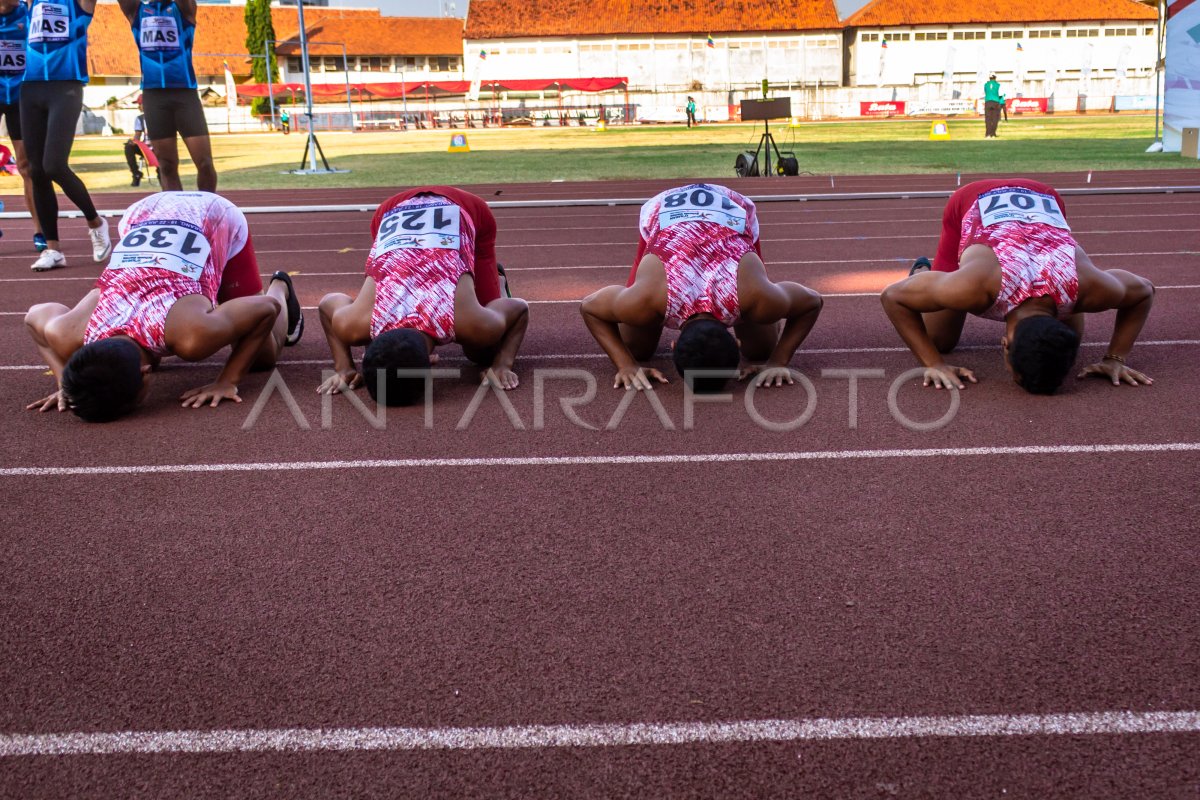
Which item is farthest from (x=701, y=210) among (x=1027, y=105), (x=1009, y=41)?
(x=1009, y=41)

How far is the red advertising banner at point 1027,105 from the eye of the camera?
2223 inches

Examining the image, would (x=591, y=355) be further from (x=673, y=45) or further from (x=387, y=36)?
(x=387, y=36)

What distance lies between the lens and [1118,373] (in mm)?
4949

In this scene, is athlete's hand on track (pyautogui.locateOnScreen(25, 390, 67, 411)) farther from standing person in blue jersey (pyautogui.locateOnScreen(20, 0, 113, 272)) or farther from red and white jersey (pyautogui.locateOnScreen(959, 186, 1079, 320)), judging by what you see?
red and white jersey (pyautogui.locateOnScreen(959, 186, 1079, 320))

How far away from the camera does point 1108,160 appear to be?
20750mm

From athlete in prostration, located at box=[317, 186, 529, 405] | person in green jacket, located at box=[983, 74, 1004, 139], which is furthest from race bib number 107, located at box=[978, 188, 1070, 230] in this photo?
person in green jacket, located at box=[983, 74, 1004, 139]

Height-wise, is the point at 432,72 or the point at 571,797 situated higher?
the point at 432,72

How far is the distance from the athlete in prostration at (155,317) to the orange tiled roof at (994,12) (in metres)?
72.3

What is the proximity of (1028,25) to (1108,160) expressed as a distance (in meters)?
54.9

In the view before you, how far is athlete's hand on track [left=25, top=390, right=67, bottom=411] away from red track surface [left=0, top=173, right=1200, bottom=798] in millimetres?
65

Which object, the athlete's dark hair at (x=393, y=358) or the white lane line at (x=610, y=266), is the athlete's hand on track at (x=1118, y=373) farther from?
the white lane line at (x=610, y=266)

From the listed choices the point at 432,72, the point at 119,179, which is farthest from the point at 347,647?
the point at 432,72

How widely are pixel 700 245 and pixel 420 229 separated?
1.30 meters

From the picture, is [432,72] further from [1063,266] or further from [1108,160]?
[1063,266]
